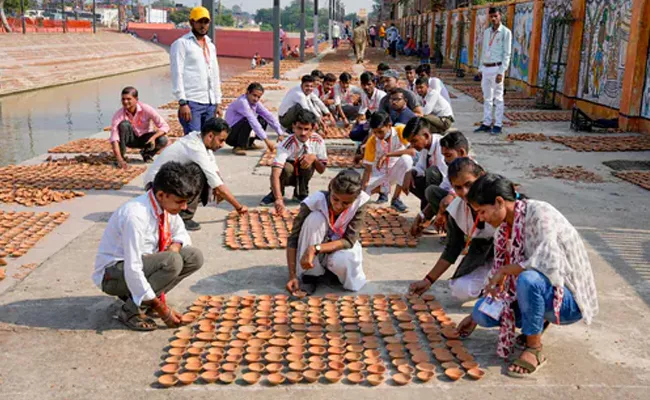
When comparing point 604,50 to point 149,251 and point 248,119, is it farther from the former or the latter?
point 149,251

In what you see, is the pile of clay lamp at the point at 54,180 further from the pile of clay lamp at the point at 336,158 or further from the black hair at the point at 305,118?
the black hair at the point at 305,118

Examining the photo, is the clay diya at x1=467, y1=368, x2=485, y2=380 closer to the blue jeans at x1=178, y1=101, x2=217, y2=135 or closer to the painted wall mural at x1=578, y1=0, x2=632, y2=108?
the blue jeans at x1=178, y1=101, x2=217, y2=135

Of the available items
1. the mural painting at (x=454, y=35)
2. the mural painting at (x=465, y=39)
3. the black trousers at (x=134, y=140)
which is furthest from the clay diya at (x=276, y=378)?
the mural painting at (x=454, y=35)

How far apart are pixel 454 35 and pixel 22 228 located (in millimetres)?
23095

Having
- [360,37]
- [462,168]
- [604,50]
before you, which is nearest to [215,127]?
A: [462,168]

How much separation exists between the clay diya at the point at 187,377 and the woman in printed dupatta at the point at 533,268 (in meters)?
1.50

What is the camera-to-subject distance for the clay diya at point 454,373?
313 cm

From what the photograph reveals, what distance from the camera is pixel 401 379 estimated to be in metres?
3.12

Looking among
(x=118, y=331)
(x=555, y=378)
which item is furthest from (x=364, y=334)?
(x=118, y=331)

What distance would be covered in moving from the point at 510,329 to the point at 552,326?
56cm

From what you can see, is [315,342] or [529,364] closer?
[529,364]

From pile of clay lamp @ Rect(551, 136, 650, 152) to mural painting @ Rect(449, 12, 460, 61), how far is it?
15.6 meters

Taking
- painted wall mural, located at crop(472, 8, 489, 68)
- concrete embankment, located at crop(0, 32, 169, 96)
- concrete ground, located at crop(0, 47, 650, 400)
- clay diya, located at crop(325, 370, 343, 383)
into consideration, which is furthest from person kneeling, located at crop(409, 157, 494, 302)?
concrete embankment, located at crop(0, 32, 169, 96)

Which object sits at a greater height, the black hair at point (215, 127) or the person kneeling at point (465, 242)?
the black hair at point (215, 127)
